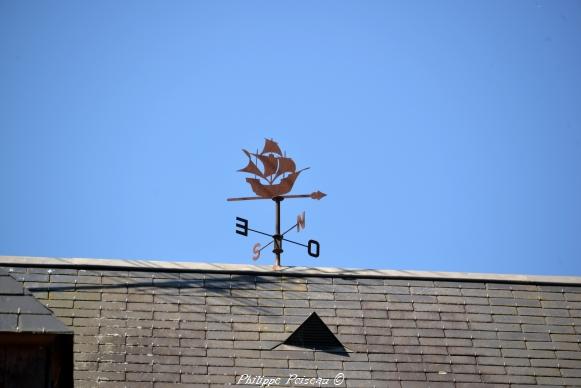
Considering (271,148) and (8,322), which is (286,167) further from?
(8,322)

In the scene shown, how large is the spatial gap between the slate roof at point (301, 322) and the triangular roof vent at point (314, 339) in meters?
0.11

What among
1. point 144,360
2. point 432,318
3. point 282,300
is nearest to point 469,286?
point 432,318

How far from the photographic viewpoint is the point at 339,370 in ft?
68.0

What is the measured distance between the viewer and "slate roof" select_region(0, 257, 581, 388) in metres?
20.5

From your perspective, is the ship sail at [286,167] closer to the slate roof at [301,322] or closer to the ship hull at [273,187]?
the ship hull at [273,187]

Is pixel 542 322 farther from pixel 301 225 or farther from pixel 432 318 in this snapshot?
pixel 301 225

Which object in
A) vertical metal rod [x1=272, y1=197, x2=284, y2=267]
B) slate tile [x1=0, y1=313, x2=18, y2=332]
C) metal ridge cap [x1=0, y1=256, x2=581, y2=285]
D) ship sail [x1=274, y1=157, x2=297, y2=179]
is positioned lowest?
slate tile [x1=0, y1=313, x2=18, y2=332]

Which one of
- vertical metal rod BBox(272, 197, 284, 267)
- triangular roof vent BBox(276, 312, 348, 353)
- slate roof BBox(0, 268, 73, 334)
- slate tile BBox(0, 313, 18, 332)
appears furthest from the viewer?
vertical metal rod BBox(272, 197, 284, 267)

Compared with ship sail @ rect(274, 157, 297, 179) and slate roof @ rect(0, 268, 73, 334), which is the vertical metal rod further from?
slate roof @ rect(0, 268, 73, 334)


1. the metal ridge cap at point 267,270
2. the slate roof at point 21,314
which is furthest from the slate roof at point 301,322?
the slate roof at point 21,314

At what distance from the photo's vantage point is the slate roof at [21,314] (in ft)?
49.4

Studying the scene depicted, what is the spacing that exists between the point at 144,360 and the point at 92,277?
2193 millimetres

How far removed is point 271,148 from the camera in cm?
2503

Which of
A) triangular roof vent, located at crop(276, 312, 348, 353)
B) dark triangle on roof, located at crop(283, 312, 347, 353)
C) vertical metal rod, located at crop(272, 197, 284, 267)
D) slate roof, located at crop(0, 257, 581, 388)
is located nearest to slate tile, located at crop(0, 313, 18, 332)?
slate roof, located at crop(0, 257, 581, 388)
